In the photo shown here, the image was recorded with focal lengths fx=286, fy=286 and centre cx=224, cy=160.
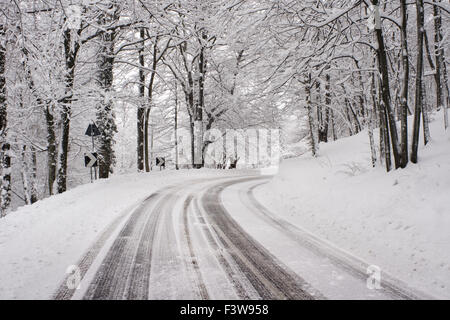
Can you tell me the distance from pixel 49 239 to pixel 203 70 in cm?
2194

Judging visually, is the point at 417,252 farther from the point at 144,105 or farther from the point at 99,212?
the point at 144,105

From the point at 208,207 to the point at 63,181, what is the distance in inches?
329

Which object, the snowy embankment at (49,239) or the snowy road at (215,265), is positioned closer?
the snowy road at (215,265)

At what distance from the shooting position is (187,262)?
4.32 metres

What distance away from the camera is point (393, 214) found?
6.09 m

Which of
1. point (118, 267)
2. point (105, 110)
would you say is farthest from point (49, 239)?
point (105, 110)

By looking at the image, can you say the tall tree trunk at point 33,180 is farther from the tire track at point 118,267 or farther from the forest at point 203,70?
the tire track at point 118,267

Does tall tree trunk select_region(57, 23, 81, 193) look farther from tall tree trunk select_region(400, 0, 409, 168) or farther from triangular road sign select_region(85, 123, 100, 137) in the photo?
tall tree trunk select_region(400, 0, 409, 168)

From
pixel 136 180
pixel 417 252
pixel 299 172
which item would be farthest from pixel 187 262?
pixel 136 180

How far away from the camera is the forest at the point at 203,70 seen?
25.2 feet

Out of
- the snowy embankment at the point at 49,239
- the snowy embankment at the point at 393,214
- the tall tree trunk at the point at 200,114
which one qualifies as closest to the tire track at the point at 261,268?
the snowy embankment at the point at 393,214

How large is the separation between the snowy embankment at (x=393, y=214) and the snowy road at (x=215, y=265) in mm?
551

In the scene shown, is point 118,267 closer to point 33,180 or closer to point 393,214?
point 393,214

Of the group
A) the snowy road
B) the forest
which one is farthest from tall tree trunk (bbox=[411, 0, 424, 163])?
the snowy road
